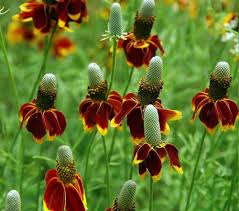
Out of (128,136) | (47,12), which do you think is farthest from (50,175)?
(128,136)

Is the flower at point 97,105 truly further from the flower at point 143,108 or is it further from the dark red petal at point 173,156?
the dark red petal at point 173,156

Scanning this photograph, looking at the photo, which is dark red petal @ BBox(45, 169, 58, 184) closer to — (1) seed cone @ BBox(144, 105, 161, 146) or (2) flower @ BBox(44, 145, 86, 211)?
(2) flower @ BBox(44, 145, 86, 211)

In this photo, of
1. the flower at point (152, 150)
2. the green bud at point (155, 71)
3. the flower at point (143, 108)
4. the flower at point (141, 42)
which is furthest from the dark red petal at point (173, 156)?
the flower at point (141, 42)

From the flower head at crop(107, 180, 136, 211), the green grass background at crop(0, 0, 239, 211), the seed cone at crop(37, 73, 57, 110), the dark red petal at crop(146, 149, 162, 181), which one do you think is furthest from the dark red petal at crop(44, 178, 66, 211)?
the green grass background at crop(0, 0, 239, 211)

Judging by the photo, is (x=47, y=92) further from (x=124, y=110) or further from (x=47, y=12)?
(x=47, y=12)

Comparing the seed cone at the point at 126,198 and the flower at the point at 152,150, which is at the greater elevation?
the flower at the point at 152,150

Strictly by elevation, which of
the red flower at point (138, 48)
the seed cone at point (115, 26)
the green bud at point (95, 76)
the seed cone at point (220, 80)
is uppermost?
the seed cone at point (115, 26)
